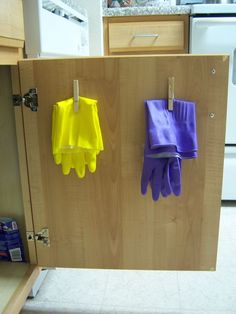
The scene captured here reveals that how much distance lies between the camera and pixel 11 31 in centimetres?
90

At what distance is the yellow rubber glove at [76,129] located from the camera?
3.11ft

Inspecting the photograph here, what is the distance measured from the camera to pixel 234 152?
1.98m

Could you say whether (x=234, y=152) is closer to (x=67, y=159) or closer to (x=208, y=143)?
(x=208, y=143)

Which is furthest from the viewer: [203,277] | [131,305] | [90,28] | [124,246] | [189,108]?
[90,28]

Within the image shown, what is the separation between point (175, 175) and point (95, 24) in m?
1.30

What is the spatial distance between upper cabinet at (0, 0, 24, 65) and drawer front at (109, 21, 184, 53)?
1.07 m

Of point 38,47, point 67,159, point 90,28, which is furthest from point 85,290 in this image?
point 90,28

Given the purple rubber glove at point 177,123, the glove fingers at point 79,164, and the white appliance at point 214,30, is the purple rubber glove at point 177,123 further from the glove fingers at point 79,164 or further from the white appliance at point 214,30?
the white appliance at point 214,30

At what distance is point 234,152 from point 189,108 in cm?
114

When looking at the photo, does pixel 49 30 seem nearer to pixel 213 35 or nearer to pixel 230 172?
pixel 213 35

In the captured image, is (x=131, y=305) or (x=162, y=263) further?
(x=131, y=305)

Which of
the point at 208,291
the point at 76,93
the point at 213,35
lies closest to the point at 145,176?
the point at 76,93

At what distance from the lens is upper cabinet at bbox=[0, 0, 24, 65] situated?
2.80ft

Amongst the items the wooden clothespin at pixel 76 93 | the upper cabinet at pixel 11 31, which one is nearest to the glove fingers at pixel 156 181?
the wooden clothespin at pixel 76 93
